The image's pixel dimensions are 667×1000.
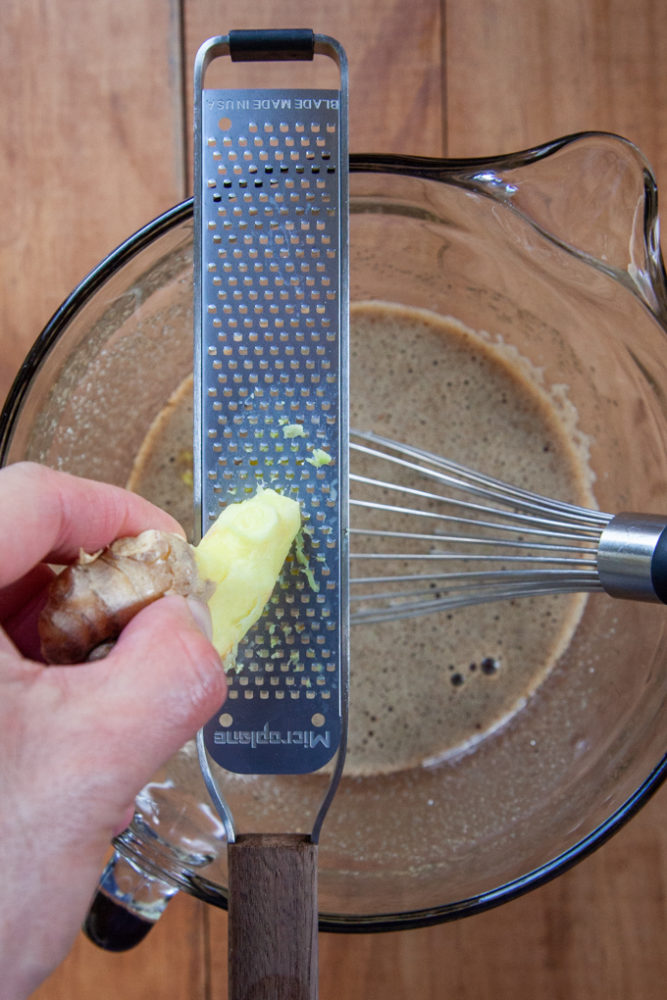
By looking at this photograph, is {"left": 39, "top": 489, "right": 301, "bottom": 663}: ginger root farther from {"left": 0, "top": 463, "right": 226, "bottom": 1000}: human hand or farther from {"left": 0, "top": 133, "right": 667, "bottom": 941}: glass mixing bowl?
{"left": 0, "top": 133, "right": 667, "bottom": 941}: glass mixing bowl

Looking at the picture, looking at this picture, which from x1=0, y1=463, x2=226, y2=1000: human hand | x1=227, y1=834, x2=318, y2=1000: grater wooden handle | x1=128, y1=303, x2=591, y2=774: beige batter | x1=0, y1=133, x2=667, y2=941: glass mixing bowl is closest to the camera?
x1=0, y1=463, x2=226, y2=1000: human hand

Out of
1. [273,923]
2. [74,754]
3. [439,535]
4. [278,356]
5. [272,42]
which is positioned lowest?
[273,923]

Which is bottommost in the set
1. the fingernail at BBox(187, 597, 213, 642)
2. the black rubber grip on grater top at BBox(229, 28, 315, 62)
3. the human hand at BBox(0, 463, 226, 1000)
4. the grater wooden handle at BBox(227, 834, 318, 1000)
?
the grater wooden handle at BBox(227, 834, 318, 1000)

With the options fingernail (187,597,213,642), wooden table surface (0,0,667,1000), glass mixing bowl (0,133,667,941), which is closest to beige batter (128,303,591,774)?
glass mixing bowl (0,133,667,941)

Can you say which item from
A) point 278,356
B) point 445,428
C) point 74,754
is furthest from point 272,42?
point 74,754

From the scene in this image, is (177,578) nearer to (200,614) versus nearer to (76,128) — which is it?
(200,614)

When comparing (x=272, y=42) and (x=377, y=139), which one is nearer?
(x=272, y=42)

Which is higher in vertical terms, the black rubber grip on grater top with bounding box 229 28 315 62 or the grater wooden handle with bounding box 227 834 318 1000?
the black rubber grip on grater top with bounding box 229 28 315 62
